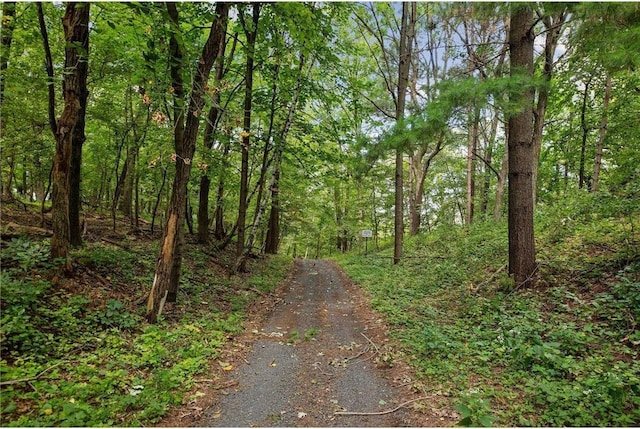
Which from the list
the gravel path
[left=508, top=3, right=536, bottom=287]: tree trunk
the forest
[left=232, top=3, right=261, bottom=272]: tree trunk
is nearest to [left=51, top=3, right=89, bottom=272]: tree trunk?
the forest

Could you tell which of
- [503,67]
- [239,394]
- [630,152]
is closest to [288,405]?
[239,394]

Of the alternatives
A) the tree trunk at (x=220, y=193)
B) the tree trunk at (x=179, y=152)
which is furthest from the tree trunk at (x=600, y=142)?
the tree trunk at (x=179, y=152)

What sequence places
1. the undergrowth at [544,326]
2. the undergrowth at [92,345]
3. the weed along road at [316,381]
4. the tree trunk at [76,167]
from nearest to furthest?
the undergrowth at [92,345] → the undergrowth at [544,326] → the weed along road at [316,381] → the tree trunk at [76,167]

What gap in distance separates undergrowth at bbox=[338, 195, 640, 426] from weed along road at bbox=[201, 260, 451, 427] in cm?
53

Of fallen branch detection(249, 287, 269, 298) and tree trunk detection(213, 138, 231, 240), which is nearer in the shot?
fallen branch detection(249, 287, 269, 298)

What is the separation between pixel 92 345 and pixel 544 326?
6.09 metres

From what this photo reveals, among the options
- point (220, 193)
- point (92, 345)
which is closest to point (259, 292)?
point (220, 193)

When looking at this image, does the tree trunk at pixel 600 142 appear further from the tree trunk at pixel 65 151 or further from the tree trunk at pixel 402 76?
the tree trunk at pixel 65 151

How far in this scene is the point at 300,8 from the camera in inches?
220

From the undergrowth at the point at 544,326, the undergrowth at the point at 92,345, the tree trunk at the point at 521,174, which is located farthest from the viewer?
the tree trunk at the point at 521,174

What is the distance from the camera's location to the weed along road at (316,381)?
3385 mm

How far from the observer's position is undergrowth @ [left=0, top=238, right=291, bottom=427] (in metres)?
3.05

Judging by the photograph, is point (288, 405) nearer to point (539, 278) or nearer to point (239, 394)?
point (239, 394)

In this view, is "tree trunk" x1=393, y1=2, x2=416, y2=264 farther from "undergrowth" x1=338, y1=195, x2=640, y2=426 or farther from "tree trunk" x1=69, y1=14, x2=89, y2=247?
"tree trunk" x1=69, y1=14, x2=89, y2=247
